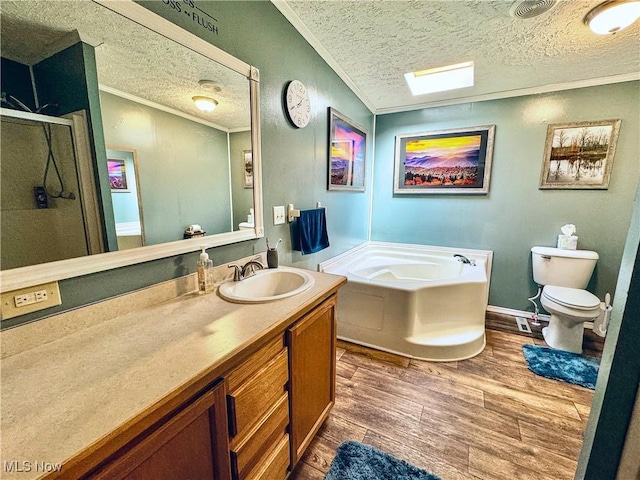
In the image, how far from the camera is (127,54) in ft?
3.29

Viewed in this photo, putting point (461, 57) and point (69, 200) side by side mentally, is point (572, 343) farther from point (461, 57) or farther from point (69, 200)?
point (69, 200)

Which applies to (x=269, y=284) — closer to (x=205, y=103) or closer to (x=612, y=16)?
(x=205, y=103)

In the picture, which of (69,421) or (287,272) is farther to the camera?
(287,272)

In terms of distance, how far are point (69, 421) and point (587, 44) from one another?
341cm

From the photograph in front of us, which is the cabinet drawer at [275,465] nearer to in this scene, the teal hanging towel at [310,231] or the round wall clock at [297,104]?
the teal hanging towel at [310,231]

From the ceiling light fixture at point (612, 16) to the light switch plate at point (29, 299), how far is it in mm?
3035

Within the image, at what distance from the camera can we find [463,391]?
1.84 m

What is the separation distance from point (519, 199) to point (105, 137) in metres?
3.52

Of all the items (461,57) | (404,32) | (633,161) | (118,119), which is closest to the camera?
(118,119)

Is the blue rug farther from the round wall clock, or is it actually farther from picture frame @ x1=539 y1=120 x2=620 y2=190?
picture frame @ x1=539 y1=120 x2=620 y2=190

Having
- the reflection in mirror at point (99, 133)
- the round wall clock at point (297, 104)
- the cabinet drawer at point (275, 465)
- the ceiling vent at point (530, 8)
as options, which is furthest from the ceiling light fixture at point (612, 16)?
the cabinet drawer at point (275, 465)

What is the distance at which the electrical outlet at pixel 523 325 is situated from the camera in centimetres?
266

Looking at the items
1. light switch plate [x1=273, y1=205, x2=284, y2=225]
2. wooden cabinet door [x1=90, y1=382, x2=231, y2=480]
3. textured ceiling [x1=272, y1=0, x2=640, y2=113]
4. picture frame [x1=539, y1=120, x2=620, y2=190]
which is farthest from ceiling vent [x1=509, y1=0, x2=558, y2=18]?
wooden cabinet door [x1=90, y1=382, x2=231, y2=480]

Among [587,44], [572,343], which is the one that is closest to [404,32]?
[587,44]
